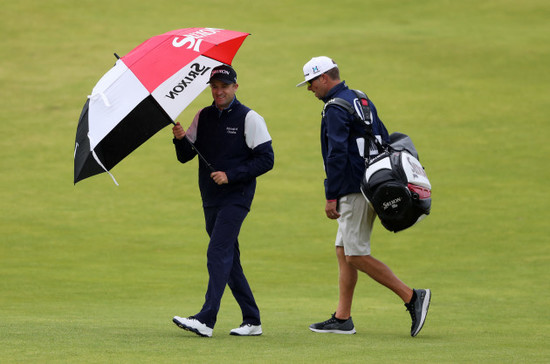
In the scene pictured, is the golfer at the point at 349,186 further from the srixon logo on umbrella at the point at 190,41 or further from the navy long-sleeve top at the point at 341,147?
the srixon logo on umbrella at the point at 190,41

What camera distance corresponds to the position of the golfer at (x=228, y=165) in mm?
6816

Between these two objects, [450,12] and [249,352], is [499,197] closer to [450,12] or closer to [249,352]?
[249,352]

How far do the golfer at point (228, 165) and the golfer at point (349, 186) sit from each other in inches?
19.1

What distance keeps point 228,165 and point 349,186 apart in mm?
925

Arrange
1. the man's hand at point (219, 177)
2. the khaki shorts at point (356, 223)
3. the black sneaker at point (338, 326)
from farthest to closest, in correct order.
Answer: the black sneaker at point (338, 326) < the khaki shorts at point (356, 223) < the man's hand at point (219, 177)

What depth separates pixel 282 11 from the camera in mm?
31922

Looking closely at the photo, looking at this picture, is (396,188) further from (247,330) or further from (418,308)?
(247,330)

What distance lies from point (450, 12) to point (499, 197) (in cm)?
1659

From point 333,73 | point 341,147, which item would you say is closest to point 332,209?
point 341,147

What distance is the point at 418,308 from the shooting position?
6.98m

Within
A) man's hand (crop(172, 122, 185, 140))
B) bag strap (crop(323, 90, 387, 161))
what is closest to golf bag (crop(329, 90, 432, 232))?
bag strap (crop(323, 90, 387, 161))

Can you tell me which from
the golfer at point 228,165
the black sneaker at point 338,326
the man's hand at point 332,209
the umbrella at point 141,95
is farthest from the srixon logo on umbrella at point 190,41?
the black sneaker at point 338,326

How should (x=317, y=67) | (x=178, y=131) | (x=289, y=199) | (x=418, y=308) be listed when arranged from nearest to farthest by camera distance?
(x=178, y=131)
(x=418, y=308)
(x=317, y=67)
(x=289, y=199)

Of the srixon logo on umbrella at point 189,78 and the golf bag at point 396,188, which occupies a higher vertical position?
the srixon logo on umbrella at point 189,78
